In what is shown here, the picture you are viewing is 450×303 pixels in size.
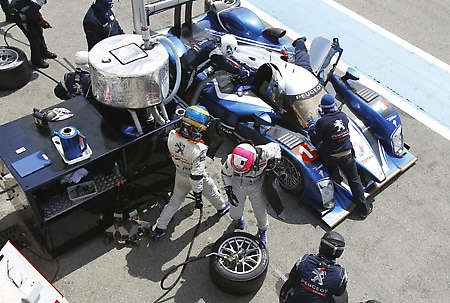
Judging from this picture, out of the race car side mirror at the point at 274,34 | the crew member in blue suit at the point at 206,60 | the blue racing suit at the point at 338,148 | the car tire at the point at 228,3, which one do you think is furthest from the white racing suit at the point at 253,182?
the car tire at the point at 228,3

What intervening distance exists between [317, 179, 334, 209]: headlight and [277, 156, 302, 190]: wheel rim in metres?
0.36

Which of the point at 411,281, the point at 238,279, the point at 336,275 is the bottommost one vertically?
the point at 411,281

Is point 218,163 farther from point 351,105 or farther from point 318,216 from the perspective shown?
point 351,105

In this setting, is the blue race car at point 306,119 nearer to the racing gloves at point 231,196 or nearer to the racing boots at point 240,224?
the racing boots at point 240,224

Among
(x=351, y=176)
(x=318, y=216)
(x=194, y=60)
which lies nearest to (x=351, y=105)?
(x=351, y=176)

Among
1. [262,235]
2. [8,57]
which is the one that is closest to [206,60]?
[262,235]

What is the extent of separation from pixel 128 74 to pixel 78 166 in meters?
1.33

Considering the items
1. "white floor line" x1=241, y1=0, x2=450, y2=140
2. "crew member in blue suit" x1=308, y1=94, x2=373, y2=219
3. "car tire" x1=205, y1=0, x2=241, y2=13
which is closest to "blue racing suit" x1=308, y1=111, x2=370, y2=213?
"crew member in blue suit" x1=308, y1=94, x2=373, y2=219

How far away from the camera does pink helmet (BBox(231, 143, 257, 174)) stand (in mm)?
5820

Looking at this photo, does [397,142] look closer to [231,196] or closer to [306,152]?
[306,152]

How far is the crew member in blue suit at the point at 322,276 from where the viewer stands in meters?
5.15

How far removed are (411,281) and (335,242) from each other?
215 cm

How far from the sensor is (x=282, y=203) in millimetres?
7363

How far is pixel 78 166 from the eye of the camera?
5832 mm
